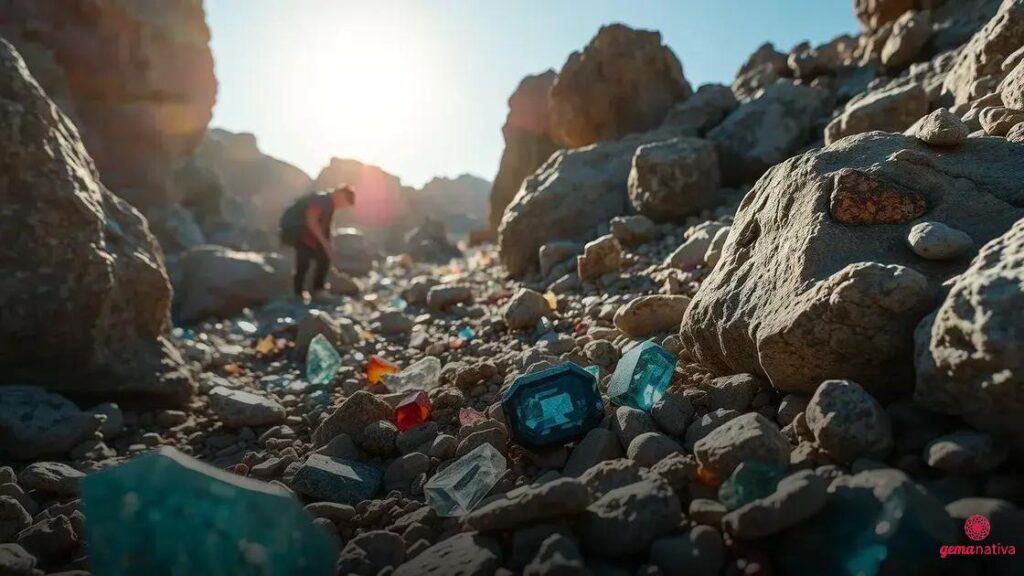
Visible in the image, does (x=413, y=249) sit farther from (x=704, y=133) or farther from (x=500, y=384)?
(x=500, y=384)

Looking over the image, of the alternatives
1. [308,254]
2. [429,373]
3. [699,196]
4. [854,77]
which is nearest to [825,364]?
[429,373]

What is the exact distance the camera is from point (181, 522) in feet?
4.14

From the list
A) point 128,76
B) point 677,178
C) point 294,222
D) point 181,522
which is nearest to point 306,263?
point 294,222

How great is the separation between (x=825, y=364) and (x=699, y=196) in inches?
138

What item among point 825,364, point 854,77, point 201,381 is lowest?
point 825,364

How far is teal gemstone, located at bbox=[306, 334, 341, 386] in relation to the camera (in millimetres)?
3602

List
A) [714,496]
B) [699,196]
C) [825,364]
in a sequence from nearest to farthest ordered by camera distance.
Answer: [714,496], [825,364], [699,196]

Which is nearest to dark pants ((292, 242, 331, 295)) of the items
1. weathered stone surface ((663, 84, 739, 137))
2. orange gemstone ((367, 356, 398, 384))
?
orange gemstone ((367, 356, 398, 384))

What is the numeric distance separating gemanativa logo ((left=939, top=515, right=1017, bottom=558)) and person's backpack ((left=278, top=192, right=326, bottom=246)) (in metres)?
7.09

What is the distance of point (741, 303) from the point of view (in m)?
1.98

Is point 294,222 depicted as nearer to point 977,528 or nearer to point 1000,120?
point 1000,120

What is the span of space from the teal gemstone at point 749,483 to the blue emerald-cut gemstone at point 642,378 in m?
0.64

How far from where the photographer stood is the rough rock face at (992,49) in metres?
2.94

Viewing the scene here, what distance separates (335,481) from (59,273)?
2262 millimetres
